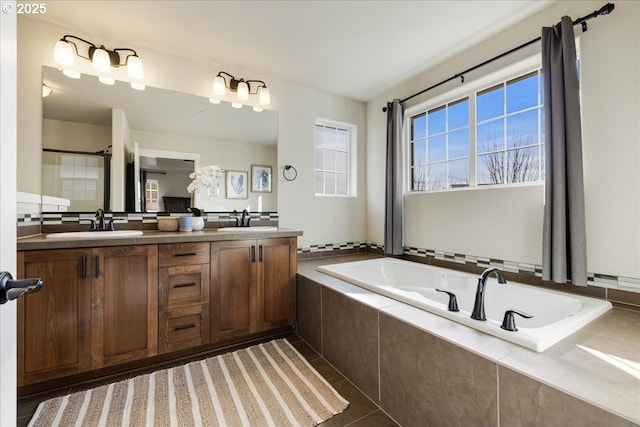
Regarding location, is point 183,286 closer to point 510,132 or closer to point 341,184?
point 341,184

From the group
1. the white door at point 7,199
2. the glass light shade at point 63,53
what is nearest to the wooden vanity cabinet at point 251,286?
the white door at point 7,199

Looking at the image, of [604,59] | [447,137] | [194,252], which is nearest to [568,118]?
[604,59]

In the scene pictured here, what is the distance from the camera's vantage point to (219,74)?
2594 millimetres

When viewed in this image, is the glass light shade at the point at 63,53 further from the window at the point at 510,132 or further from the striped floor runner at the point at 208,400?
the window at the point at 510,132

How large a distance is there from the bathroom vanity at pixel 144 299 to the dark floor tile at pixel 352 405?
2.73 ft

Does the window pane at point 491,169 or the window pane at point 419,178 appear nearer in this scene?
the window pane at point 491,169

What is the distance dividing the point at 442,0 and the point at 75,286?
9.85 ft

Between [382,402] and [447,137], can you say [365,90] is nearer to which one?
[447,137]

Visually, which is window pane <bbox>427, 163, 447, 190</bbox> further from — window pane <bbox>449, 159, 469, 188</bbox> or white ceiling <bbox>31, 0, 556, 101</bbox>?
white ceiling <bbox>31, 0, 556, 101</bbox>

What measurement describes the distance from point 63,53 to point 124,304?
1899mm

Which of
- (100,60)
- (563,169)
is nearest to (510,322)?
(563,169)

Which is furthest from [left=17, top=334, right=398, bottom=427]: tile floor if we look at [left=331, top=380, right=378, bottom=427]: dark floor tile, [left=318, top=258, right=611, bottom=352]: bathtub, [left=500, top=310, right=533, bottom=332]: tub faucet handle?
[left=500, top=310, right=533, bottom=332]: tub faucet handle

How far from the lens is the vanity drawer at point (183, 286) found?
6.31 ft

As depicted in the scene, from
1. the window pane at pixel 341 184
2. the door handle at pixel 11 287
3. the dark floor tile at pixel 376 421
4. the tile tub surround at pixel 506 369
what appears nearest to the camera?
the door handle at pixel 11 287
